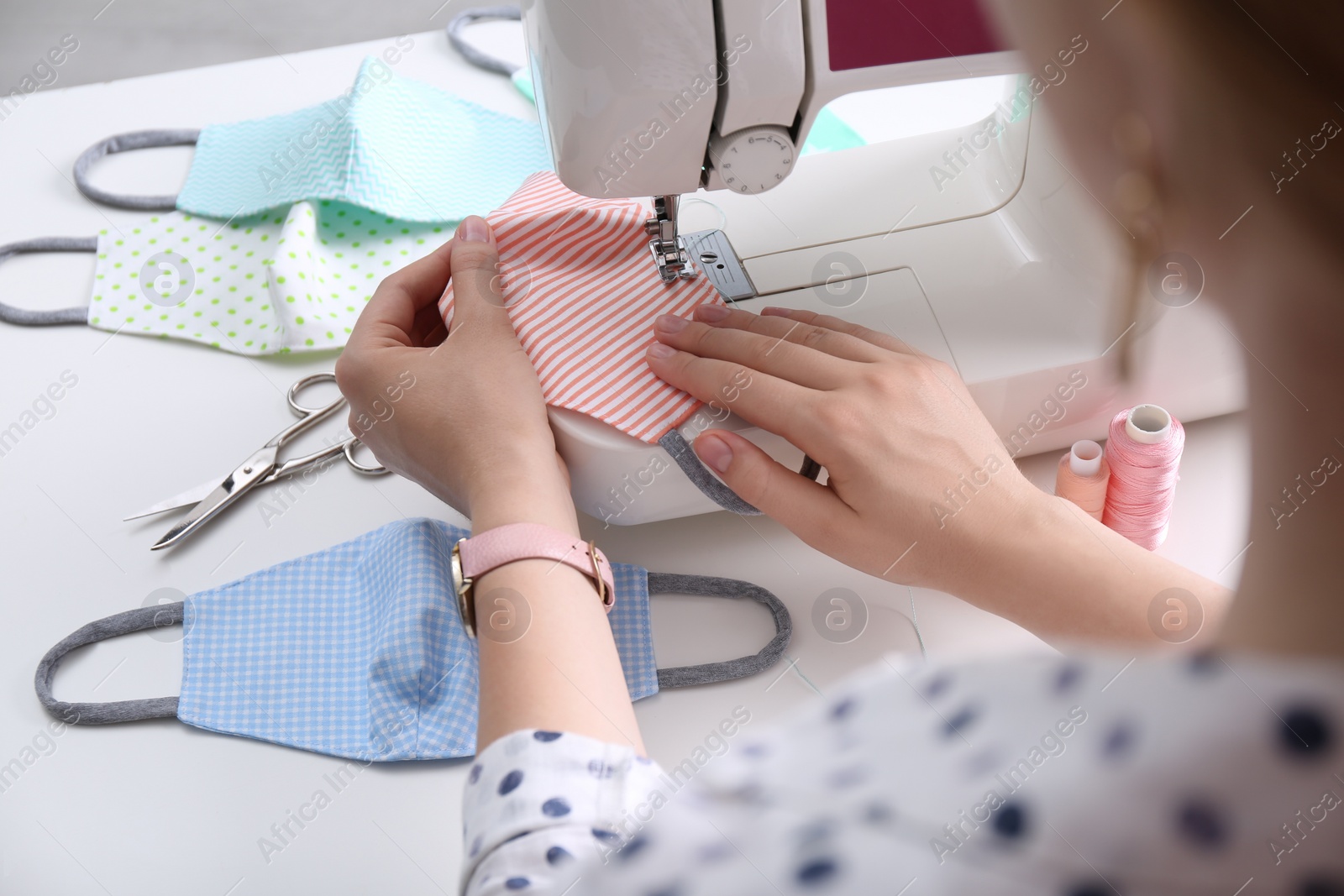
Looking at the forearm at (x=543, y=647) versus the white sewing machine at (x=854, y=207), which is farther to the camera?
the white sewing machine at (x=854, y=207)

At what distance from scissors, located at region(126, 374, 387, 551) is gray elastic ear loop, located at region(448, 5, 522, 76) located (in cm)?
68

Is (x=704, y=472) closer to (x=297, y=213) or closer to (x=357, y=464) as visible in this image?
(x=357, y=464)

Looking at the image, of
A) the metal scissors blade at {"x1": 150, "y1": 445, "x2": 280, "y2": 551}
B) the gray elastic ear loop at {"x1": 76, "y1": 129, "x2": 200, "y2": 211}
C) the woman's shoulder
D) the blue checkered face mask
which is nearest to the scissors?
the metal scissors blade at {"x1": 150, "y1": 445, "x2": 280, "y2": 551}

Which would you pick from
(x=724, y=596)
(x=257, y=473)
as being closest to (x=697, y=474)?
(x=724, y=596)

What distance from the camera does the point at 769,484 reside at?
34.3 inches

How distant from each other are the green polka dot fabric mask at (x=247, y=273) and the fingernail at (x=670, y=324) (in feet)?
1.49

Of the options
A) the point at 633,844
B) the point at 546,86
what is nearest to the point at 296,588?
the point at 546,86

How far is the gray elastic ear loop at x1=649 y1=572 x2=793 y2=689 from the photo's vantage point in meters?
0.89

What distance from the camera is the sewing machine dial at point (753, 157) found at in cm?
85

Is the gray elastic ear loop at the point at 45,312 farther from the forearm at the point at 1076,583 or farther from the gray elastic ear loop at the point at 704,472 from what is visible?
the forearm at the point at 1076,583

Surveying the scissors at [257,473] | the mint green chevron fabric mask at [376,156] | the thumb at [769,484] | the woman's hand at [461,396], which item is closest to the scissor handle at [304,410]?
the scissors at [257,473]

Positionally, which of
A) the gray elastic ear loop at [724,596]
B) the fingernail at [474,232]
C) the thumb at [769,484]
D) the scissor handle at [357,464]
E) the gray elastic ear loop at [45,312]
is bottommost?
the gray elastic ear loop at [724,596]

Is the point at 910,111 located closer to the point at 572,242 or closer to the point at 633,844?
the point at 572,242

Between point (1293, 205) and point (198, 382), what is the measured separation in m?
1.15
